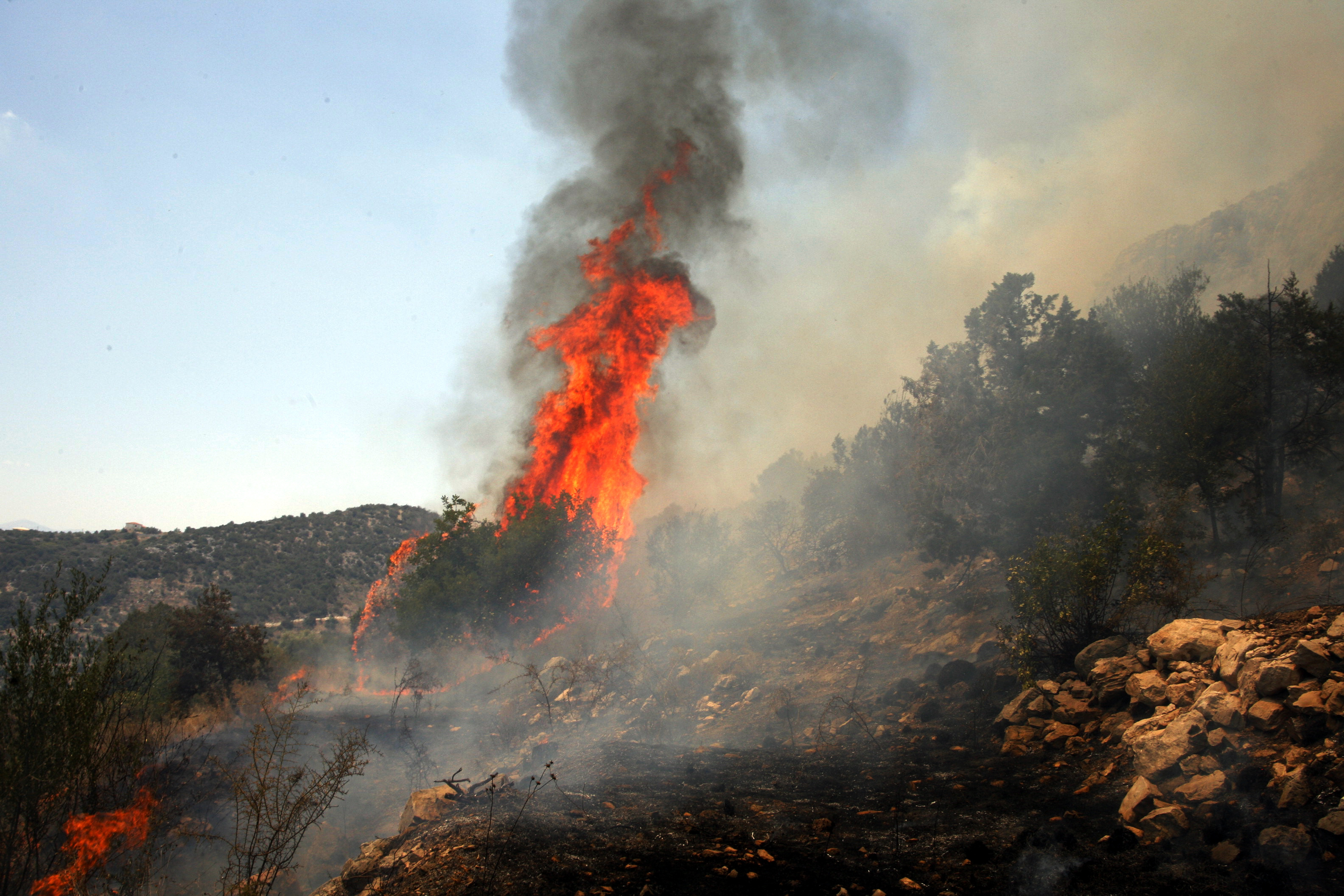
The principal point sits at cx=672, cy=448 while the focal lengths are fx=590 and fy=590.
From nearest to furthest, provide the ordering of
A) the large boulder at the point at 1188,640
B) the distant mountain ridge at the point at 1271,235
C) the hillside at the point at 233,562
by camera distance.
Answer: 1. the large boulder at the point at 1188,640
2. the hillside at the point at 233,562
3. the distant mountain ridge at the point at 1271,235

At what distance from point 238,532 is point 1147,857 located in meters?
70.6

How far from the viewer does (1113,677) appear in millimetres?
Result: 13383

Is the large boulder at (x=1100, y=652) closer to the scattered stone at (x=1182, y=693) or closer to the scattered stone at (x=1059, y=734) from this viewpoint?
the scattered stone at (x=1059, y=734)

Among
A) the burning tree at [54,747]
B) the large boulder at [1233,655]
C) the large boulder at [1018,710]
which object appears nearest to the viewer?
the burning tree at [54,747]

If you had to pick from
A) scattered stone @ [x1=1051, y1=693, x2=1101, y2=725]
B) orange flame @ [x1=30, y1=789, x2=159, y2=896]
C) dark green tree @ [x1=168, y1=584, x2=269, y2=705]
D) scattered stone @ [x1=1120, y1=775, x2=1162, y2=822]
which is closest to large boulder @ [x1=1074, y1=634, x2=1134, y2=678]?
scattered stone @ [x1=1051, y1=693, x2=1101, y2=725]

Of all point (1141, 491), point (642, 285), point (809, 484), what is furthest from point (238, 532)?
point (1141, 491)

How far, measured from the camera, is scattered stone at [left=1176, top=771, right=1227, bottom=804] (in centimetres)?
880

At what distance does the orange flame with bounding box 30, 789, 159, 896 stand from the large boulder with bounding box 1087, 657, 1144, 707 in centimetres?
1863

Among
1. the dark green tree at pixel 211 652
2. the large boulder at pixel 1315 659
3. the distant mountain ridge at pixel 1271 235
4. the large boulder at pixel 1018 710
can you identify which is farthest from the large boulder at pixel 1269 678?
the distant mountain ridge at pixel 1271 235

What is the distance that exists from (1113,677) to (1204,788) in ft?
15.9

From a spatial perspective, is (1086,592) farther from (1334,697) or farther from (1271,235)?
(1271,235)

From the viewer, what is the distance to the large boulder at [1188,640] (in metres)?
11.8

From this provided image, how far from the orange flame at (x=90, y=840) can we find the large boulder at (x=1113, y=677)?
18.6 m

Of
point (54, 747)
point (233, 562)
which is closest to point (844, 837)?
point (54, 747)
